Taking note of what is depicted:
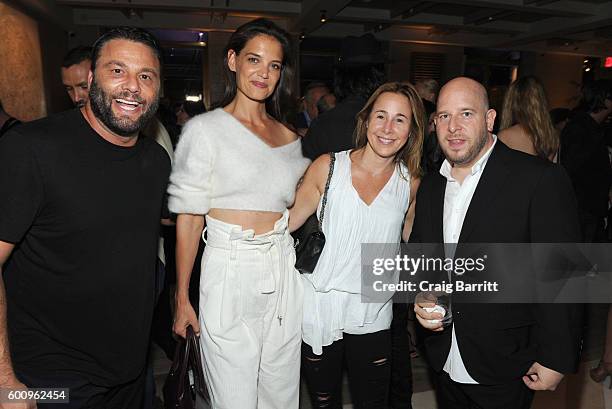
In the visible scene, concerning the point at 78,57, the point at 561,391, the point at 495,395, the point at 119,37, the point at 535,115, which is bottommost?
the point at 561,391

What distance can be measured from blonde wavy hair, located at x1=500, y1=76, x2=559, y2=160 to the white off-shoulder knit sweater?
6.78 ft

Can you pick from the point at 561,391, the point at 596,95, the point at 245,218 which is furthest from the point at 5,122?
the point at 596,95

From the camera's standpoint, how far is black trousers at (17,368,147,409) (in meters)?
1.43

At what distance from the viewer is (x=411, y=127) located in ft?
6.85

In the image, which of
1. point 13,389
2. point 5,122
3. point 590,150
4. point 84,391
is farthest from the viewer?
point 590,150

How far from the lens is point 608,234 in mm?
4082

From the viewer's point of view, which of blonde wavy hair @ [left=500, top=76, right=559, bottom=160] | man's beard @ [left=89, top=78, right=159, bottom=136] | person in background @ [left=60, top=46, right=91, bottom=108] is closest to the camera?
man's beard @ [left=89, top=78, right=159, bottom=136]

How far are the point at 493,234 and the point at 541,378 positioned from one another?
0.55 meters

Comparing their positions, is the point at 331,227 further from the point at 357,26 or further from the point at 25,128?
the point at 357,26

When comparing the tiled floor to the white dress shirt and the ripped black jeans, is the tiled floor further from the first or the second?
the white dress shirt

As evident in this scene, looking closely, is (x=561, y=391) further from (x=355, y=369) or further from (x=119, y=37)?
(x=119, y=37)

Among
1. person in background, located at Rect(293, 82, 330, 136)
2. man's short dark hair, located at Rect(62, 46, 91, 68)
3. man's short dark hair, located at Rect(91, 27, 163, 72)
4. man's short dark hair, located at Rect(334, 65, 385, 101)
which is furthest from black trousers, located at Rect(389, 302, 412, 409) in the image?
person in background, located at Rect(293, 82, 330, 136)

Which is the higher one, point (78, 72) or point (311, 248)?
point (78, 72)

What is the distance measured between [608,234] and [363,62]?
3.13 meters
